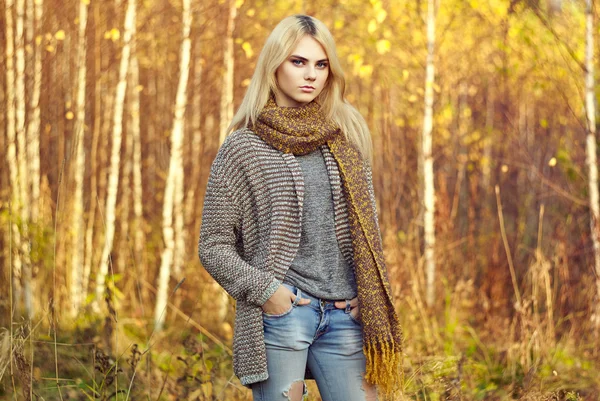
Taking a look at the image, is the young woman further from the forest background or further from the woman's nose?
the forest background

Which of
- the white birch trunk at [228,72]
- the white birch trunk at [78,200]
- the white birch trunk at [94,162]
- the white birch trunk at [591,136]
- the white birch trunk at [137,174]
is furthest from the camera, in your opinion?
the white birch trunk at [137,174]

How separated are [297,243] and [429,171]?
4096mm

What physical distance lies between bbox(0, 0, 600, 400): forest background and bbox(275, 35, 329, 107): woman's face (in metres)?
1.49

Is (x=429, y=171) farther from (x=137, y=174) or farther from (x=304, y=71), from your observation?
(x=304, y=71)

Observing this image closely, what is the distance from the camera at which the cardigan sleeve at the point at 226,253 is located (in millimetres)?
2375

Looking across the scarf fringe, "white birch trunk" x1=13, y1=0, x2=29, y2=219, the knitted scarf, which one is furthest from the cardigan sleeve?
"white birch trunk" x1=13, y1=0, x2=29, y2=219

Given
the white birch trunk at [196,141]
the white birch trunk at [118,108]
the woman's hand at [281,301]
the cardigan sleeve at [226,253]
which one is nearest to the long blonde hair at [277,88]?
the cardigan sleeve at [226,253]

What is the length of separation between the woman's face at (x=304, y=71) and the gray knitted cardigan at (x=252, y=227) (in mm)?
211

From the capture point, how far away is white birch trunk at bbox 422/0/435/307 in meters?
6.16

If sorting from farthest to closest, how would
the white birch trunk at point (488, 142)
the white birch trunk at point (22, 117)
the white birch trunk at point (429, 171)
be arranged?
1. the white birch trunk at point (488, 142)
2. the white birch trunk at point (429, 171)
3. the white birch trunk at point (22, 117)

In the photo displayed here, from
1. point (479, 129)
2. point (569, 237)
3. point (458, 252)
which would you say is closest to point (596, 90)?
point (569, 237)

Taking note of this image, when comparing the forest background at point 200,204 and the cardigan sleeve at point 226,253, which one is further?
the forest background at point 200,204

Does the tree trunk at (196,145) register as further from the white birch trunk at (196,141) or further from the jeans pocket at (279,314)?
the jeans pocket at (279,314)

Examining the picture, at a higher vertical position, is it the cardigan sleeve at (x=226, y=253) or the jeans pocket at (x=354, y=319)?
the cardigan sleeve at (x=226, y=253)
